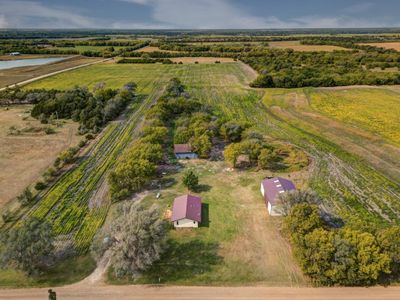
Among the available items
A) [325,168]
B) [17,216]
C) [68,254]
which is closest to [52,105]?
[17,216]

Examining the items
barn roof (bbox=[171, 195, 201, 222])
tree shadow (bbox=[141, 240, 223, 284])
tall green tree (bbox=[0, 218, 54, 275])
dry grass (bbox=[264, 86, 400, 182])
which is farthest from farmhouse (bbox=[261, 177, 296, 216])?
tall green tree (bbox=[0, 218, 54, 275])

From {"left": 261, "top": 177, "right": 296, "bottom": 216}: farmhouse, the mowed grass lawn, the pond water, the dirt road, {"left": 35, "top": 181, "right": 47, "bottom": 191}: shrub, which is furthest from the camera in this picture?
the pond water

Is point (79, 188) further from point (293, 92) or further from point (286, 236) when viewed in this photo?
point (293, 92)

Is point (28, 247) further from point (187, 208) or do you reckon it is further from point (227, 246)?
point (227, 246)

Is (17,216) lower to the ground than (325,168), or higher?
lower

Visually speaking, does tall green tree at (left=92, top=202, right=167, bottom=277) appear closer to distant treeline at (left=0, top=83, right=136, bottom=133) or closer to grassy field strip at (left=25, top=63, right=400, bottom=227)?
grassy field strip at (left=25, top=63, right=400, bottom=227)

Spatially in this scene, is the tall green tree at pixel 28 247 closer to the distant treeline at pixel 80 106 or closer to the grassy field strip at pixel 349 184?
the grassy field strip at pixel 349 184
